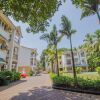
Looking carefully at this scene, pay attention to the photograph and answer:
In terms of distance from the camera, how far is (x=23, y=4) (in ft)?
31.8

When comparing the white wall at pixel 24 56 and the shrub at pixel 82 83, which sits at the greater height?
the white wall at pixel 24 56

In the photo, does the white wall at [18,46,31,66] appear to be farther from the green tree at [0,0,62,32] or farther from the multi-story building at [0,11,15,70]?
the green tree at [0,0,62,32]

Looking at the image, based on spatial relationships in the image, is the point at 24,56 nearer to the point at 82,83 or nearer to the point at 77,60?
the point at 77,60

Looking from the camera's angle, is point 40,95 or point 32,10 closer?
point 32,10

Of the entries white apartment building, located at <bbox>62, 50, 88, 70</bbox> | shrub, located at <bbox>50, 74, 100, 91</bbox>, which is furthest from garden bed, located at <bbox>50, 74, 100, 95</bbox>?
white apartment building, located at <bbox>62, 50, 88, 70</bbox>

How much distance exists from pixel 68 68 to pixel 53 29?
62.3 metres

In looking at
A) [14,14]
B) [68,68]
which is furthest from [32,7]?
[68,68]

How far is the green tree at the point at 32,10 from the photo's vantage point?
9648mm

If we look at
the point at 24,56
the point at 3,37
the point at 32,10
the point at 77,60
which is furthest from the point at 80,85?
the point at 77,60

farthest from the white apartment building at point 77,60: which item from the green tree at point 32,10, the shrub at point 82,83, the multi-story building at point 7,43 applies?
the green tree at point 32,10

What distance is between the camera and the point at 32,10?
10609 mm

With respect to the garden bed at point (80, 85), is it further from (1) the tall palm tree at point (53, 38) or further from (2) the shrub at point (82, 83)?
(1) the tall palm tree at point (53, 38)

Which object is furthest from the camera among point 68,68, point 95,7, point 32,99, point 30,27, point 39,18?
point 68,68

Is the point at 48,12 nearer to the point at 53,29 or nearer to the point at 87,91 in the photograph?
the point at 87,91
